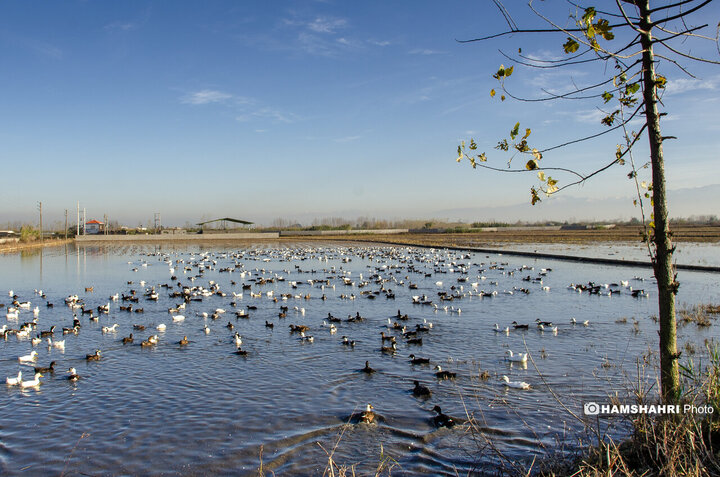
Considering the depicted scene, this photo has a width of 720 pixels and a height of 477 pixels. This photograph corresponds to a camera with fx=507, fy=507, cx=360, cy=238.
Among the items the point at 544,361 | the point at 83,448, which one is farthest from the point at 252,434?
the point at 544,361

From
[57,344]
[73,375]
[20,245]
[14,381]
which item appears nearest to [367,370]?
[73,375]

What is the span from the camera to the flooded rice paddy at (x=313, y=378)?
7.47 metres

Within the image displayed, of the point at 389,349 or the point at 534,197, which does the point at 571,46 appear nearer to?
the point at 534,197

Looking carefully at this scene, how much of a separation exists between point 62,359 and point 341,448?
28.5ft

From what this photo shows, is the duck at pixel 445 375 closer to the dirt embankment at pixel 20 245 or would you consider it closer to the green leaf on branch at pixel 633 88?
the green leaf on branch at pixel 633 88

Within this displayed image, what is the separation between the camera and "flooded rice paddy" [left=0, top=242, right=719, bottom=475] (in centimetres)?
747

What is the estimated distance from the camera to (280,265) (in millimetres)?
39781

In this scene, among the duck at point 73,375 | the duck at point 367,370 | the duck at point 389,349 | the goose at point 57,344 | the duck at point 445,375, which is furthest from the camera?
the goose at point 57,344

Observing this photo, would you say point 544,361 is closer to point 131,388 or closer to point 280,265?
point 131,388

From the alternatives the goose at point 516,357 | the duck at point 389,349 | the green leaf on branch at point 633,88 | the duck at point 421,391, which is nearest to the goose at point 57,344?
the duck at point 389,349

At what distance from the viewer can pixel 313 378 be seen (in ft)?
35.7

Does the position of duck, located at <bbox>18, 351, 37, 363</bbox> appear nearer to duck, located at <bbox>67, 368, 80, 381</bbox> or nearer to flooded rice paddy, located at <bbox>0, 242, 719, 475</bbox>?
flooded rice paddy, located at <bbox>0, 242, 719, 475</bbox>

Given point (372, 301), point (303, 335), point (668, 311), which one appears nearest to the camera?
point (668, 311)

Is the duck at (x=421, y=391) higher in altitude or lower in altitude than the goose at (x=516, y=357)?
lower
